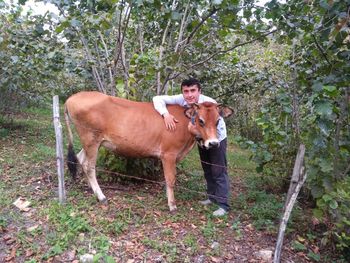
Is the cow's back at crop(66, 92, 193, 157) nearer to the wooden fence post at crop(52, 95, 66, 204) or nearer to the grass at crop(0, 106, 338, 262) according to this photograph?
the wooden fence post at crop(52, 95, 66, 204)

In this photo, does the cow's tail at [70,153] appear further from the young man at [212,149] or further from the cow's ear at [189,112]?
the cow's ear at [189,112]

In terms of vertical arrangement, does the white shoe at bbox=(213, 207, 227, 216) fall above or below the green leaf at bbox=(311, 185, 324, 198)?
below

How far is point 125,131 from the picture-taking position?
16.5ft

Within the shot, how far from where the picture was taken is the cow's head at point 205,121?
4.59 meters

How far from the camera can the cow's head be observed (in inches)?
181

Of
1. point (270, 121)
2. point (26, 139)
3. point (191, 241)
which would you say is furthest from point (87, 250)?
point (26, 139)

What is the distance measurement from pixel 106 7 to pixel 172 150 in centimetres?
245

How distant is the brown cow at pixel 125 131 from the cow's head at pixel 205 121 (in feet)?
0.31

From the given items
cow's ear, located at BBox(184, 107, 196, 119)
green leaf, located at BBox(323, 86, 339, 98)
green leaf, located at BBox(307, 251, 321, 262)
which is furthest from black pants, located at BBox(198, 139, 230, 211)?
green leaf, located at BBox(323, 86, 339, 98)

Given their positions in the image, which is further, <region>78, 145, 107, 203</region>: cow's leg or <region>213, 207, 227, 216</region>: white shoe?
<region>78, 145, 107, 203</region>: cow's leg

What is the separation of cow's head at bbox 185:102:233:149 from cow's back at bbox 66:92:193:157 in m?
0.27

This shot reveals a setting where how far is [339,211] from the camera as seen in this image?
3.79 metres

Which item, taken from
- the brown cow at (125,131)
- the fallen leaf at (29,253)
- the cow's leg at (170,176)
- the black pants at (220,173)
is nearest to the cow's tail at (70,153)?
the brown cow at (125,131)

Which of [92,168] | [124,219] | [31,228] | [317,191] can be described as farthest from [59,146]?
[317,191]
